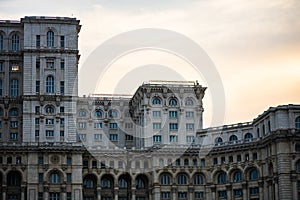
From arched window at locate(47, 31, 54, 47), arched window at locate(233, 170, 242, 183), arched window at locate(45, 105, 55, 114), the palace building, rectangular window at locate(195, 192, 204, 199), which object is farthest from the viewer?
arched window at locate(47, 31, 54, 47)

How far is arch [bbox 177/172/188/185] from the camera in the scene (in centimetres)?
19750

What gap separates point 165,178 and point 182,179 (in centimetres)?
499

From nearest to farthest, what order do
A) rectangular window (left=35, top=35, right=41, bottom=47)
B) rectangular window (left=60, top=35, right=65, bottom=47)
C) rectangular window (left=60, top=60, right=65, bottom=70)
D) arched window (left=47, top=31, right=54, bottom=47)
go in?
rectangular window (left=60, top=60, right=65, bottom=70) < rectangular window (left=35, top=35, right=41, bottom=47) < arched window (left=47, top=31, right=54, bottom=47) < rectangular window (left=60, top=35, right=65, bottom=47)

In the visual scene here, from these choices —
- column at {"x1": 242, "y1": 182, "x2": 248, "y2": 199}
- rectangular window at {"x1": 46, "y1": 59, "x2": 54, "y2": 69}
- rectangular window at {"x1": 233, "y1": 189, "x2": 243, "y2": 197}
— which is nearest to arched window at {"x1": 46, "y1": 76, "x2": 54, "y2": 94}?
rectangular window at {"x1": 46, "y1": 59, "x2": 54, "y2": 69}

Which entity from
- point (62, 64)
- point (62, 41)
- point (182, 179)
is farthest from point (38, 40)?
point (182, 179)

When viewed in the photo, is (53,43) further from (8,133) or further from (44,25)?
(8,133)

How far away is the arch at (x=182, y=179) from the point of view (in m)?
198

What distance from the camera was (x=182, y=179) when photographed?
650ft

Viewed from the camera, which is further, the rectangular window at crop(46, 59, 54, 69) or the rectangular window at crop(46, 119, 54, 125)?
the rectangular window at crop(46, 59, 54, 69)

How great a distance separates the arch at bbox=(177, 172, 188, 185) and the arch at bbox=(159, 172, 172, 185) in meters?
2.64

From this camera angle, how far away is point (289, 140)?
581ft

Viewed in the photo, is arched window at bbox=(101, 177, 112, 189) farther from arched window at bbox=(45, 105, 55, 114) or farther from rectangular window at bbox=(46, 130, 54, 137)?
arched window at bbox=(45, 105, 55, 114)

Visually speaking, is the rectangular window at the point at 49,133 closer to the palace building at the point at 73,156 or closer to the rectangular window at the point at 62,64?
the palace building at the point at 73,156

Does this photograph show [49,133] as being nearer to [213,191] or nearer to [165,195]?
[165,195]
